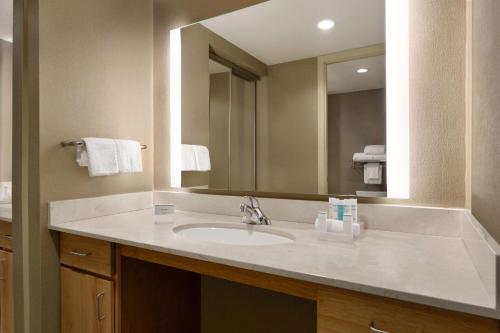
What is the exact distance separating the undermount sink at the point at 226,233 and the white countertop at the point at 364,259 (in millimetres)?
52

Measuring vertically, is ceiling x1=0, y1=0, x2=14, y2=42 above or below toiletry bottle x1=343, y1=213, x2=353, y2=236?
above

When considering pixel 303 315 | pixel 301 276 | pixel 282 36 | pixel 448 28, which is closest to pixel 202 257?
pixel 301 276

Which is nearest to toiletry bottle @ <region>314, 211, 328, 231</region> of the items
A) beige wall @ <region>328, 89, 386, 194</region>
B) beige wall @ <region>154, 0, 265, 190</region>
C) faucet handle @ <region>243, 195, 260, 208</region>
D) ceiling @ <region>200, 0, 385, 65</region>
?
beige wall @ <region>328, 89, 386, 194</region>

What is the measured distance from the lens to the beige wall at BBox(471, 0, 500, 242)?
0.67m

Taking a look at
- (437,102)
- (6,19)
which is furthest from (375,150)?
(6,19)

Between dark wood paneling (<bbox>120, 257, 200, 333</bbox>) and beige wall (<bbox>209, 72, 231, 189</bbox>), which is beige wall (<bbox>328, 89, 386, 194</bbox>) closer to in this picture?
beige wall (<bbox>209, 72, 231, 189</bbox>)

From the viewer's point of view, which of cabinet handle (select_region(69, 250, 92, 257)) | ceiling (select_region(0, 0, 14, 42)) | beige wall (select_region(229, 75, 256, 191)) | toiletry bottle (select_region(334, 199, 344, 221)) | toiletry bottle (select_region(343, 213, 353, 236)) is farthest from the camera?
ceiling (select_region(0, 0, 14, 42))

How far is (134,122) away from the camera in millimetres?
1746

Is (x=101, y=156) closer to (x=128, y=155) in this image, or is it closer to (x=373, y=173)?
(x=128, y=155)

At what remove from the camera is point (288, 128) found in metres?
1.40

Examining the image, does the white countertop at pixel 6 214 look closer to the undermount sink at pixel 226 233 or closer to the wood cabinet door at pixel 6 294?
the wood cabinet door at pixel 6 294

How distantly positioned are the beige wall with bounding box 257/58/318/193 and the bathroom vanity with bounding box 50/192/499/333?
213 millimetres

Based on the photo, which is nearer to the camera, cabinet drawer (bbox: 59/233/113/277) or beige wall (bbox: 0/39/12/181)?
cabinet drawer (bbox: 59/233/113/277)

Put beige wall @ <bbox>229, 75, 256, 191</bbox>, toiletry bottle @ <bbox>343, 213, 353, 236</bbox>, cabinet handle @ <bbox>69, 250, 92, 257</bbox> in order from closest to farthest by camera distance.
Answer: toiletry bottle @ <bbox>343, 213, 353, 236</bbox> < cabinet handle @ <bbox>69, 250, 92, 257</bbox> < beige wall @ <bbox>229, 75, 256, 191</bbox>
